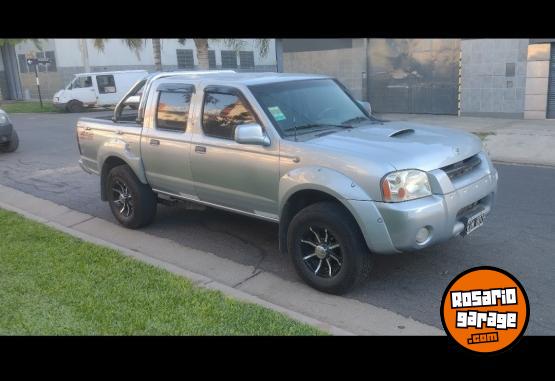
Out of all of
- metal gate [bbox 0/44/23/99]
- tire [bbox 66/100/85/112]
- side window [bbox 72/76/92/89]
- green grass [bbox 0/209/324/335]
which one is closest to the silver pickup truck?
green grass [bbox 0/209/324/335]

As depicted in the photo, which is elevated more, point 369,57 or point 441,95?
point 369,57

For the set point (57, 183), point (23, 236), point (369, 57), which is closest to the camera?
point (23, 236)

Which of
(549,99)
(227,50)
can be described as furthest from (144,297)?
(227,50)

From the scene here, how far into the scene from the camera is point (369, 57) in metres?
19.4

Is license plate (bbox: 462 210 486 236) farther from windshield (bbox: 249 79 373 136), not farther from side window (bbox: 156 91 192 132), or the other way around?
side window (bbox: 156 91 192 132)

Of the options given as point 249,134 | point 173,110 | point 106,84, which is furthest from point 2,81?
point 249,134

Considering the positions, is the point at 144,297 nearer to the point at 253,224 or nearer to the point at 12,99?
the point at 253,224

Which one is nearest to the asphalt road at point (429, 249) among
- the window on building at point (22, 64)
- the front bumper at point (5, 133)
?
the front bumper at point (5, 133)

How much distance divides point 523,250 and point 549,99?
11937 millimetres

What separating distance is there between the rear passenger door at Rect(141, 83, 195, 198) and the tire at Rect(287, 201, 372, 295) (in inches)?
61.5

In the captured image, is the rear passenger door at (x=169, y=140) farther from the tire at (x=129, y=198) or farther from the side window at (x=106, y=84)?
the side window at (x=106, y=84)

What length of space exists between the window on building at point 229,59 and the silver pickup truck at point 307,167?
29.5 m

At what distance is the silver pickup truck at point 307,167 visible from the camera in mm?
4062

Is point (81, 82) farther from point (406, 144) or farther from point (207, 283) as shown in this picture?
point (406, 144)
